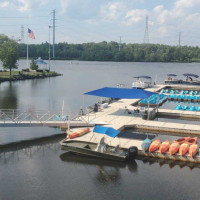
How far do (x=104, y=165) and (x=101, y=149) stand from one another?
1517 mm

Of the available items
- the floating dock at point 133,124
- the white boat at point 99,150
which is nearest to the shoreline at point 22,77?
the floating dock at point 133,124

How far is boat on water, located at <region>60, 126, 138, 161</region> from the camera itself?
26.3m

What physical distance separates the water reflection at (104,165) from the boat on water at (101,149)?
40 cm

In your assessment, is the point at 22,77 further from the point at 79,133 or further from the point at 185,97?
the point at 79,133

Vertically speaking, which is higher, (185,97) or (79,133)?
(185,97)

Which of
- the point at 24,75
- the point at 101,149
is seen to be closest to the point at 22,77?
the point at 24,75

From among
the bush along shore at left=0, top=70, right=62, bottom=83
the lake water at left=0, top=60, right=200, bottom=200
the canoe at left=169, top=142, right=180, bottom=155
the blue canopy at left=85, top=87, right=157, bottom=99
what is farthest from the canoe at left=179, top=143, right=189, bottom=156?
the bush along shore at left=0, top=70, right=62, bottom=83

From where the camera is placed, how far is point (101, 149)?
26781 millimetres

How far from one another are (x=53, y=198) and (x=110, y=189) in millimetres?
3921

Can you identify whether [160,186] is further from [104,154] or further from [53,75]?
[53,75]

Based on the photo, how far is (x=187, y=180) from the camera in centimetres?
2327

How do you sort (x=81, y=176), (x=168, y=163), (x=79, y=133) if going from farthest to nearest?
1. (x=79, y=133)
2. (x=168, y=163)
3. (x=81, y=176)

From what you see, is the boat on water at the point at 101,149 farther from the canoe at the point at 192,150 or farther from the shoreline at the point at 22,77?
the shoreline at the point at 22,77

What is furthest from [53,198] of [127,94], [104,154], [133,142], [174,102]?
[174,102]
